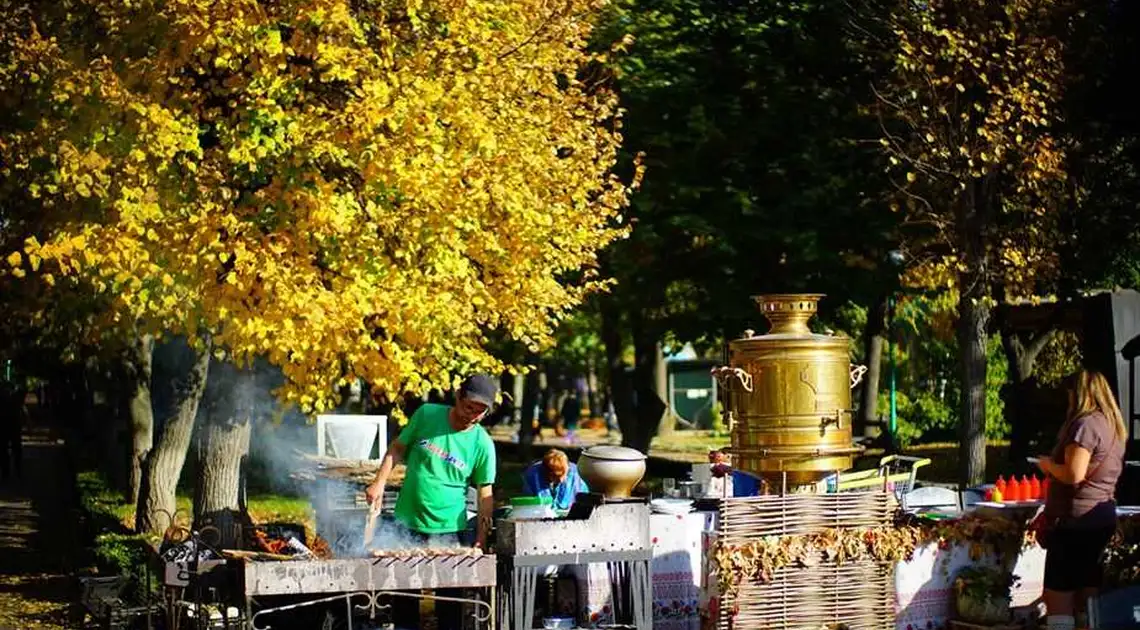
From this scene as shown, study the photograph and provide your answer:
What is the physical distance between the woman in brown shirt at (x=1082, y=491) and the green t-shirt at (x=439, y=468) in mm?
3480

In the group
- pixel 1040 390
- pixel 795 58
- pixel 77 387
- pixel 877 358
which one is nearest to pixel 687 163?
pixel 795 58

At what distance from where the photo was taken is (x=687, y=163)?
24.4 metres

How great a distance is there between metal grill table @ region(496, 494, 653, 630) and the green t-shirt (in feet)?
1.10

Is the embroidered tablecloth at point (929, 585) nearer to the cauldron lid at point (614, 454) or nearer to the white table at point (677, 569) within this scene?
the white table at point (677, 569)

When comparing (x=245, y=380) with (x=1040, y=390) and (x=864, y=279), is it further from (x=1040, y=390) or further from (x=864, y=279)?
(x=1040, y=390)

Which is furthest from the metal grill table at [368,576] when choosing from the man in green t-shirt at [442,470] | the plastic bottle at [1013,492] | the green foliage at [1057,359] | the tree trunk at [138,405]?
the green foliage at [1057,359]

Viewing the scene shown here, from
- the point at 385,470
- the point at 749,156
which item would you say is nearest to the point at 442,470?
the point at 385,470

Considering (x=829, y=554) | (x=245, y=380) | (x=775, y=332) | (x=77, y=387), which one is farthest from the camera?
(x=77, y=387)

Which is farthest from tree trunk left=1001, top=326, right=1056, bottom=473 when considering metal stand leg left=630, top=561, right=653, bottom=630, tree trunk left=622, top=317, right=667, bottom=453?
metal stand leg left=630, top=561, right=653, bottom=630

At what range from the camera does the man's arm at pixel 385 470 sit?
981 centimetres

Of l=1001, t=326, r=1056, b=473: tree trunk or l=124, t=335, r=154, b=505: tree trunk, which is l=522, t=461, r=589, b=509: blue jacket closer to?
l=124, t=335, r=154, b=505: tree trunk

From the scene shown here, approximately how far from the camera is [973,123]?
67.9 feet

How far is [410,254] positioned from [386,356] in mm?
999

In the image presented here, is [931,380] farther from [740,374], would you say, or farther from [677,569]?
[677,569]
